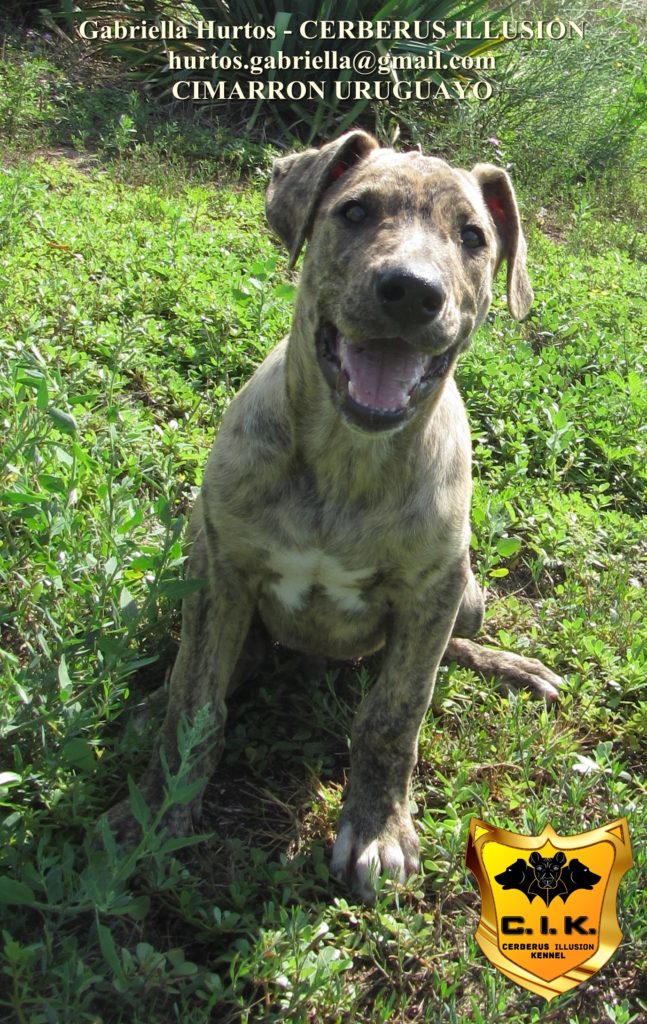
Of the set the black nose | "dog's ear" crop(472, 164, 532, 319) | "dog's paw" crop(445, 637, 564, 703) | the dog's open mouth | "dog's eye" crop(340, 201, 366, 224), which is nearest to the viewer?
the black nose

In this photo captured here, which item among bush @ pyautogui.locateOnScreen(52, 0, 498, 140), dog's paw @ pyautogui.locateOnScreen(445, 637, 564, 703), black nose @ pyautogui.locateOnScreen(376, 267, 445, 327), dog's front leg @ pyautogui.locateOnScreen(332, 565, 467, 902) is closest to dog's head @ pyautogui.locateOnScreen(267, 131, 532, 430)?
black nose @ pyautogui.locateOnScreen(376, 267, 445, 327)

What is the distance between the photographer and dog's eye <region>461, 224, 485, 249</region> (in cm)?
293

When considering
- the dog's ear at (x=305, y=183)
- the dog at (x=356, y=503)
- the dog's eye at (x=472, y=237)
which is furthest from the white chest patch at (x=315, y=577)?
the dog's eye at (x=472, y=237)

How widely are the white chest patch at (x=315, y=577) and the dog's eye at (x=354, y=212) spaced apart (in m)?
0.97

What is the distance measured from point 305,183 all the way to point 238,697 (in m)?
1.70

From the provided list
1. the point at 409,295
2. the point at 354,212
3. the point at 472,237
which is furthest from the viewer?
the point at 472,237

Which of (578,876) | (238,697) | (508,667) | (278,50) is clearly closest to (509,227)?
(508,667)

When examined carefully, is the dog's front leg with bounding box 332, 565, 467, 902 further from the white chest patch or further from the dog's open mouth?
the dog's open mouth

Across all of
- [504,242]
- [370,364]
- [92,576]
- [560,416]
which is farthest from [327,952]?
[560,416]

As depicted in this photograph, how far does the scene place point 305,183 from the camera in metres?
3.03

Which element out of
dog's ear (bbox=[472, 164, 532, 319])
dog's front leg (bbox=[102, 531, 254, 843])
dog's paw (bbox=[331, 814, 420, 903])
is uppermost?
dog's ear (bbox=[472, 164, 532, 319])

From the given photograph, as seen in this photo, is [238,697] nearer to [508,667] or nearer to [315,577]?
[315,577]

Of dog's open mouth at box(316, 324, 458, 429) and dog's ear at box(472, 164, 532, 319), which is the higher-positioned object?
dog's ear at box(472, 164, 532, 319)

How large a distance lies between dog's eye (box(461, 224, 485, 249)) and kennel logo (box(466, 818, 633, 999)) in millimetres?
1698
